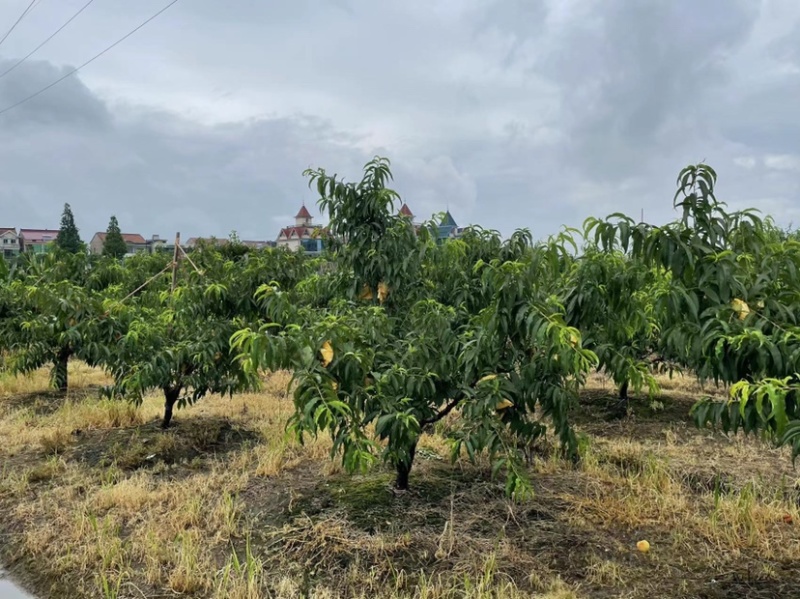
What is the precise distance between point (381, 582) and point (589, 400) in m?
5.35

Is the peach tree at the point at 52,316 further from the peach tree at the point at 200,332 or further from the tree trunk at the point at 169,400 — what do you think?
the tree trunk at the point at 169,400

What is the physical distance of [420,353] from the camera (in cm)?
337

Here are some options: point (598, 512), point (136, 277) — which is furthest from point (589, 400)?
point (136, 277)

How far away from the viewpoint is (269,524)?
12.1ft

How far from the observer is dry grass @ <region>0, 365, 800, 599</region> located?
300 centimetres

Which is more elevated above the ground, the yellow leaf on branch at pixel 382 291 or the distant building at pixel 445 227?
the distant building at pixel 445 227

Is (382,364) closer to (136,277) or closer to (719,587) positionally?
(719,587)

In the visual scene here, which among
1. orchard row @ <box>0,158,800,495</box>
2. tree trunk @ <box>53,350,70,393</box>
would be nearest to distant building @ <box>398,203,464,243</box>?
orchard row @ <box>0,158,800,495</box>

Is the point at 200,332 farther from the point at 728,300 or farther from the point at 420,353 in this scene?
the point at 728,300

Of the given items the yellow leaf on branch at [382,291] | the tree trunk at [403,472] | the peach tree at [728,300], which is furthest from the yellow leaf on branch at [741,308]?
the yellow leaf on branch at [382,291]

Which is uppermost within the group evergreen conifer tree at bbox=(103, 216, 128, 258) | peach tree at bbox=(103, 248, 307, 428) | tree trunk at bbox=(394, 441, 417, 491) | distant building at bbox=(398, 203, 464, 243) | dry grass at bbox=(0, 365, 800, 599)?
evergreen conifer tree at bbox=(103, 216, 128, 258)

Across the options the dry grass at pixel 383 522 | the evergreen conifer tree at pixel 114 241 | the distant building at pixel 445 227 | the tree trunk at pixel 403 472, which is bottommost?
the dry grass at pixel 383 522

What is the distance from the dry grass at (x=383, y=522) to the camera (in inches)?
118

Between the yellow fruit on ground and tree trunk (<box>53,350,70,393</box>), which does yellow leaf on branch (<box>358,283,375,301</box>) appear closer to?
the yellow fruit on ground
